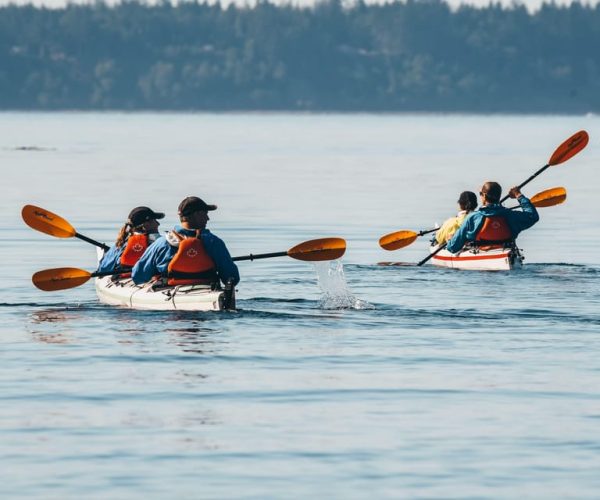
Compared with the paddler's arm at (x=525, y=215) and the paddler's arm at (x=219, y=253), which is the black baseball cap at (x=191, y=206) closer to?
the paddler's arm at (x=219, y=253)

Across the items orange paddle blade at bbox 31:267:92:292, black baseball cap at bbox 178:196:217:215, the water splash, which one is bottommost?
the water splash

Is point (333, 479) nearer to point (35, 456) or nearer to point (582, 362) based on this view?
point (35, 456)

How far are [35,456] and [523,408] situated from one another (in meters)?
3.61

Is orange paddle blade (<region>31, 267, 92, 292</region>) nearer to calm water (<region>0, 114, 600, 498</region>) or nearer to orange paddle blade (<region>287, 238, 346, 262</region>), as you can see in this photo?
calm water (<region>0, 114, 600, 498</region>)

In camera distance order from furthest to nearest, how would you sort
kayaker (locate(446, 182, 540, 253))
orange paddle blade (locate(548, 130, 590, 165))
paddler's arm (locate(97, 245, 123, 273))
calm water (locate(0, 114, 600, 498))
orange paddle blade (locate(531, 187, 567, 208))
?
orange paddle blade (locate(548, 130, 590, 165))
orange paddle blade (locate(531, 187, 567, 208))
kayaker (locate(446, 182, 540, 253))
paddler's arm (locate(97, 245, 123, 273))
calm water (locate(0, 114, 600, 498))

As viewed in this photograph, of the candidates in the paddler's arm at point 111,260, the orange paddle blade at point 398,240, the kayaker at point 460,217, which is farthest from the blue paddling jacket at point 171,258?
the orange paddle blade at point 398,240

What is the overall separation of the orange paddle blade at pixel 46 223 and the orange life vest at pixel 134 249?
5.31ft

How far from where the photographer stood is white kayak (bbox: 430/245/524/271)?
2158cm

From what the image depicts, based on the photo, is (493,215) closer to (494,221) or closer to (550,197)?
(494,221)

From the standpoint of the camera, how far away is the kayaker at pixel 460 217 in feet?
72.2

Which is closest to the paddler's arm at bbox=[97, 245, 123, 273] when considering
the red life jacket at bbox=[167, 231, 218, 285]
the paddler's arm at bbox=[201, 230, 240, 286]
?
the red life jacket at bbox=[167, 231, 218, 285]

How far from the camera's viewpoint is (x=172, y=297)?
16.8 m

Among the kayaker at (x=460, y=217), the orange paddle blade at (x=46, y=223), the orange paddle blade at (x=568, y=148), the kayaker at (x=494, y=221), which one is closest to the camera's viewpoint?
the orange paddle blade at (x=46, y=223)

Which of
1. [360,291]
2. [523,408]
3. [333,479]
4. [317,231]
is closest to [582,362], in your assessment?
[523,408]
